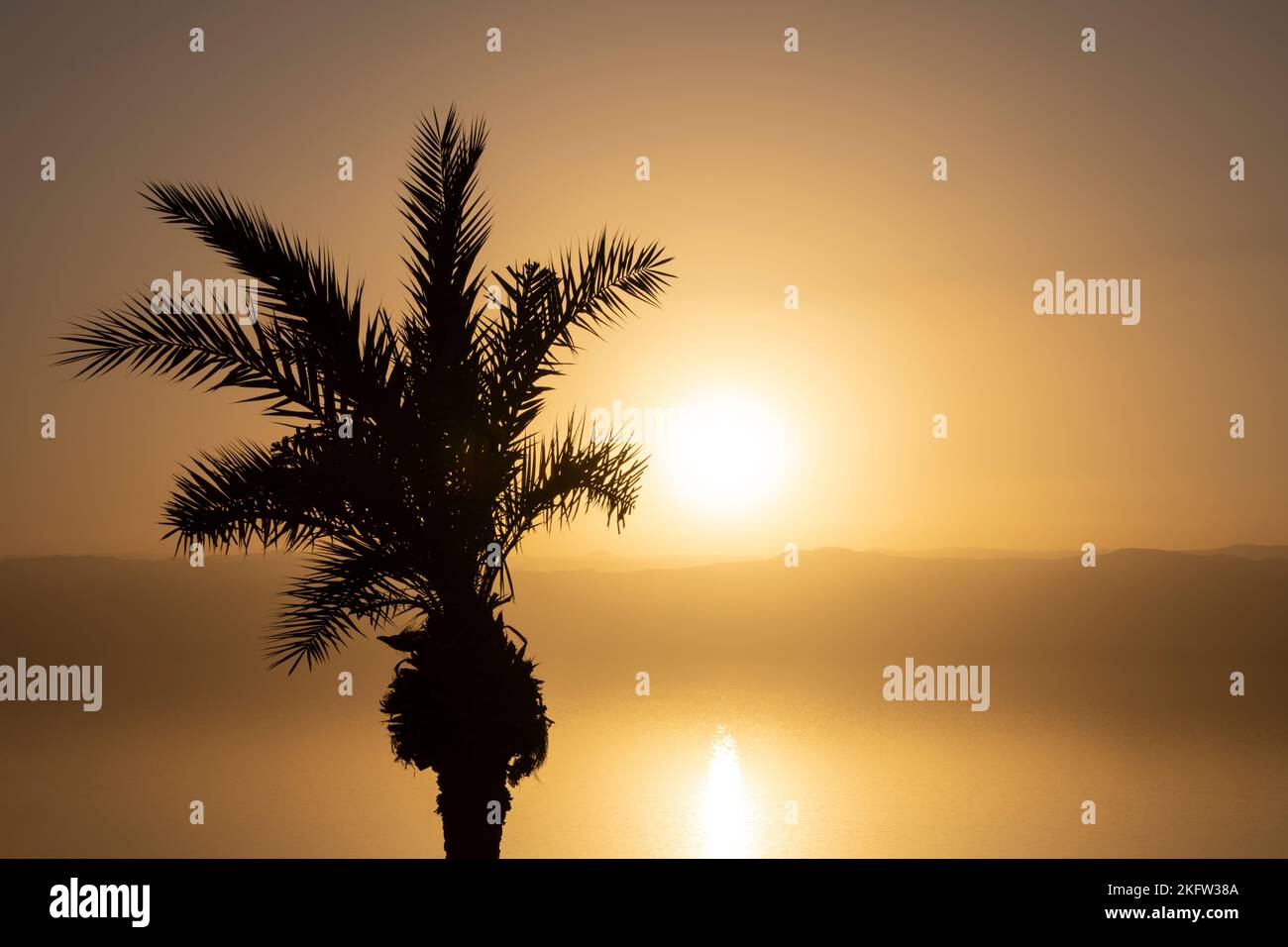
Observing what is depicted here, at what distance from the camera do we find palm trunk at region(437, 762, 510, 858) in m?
8.88

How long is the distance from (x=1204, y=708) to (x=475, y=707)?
225m

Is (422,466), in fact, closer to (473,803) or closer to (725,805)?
(473,803)

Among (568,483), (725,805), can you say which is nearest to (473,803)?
(568,483)

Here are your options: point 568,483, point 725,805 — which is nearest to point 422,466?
point 568,483

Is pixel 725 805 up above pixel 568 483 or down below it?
below

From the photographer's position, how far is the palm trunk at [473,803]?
29.1 ft

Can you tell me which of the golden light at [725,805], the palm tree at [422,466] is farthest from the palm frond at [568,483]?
the golden light at [725,805]

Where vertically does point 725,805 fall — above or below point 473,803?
below

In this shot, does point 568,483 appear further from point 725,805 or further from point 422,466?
point 725,805

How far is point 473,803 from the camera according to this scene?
8.91m

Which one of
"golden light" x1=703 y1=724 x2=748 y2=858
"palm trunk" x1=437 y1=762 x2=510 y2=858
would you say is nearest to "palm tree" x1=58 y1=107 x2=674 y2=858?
"palm trunk" x1=437 y1=762 x2=510 y2=858

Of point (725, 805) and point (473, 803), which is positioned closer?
point (473, 803)
